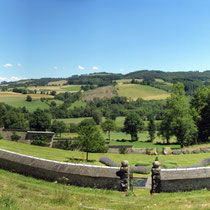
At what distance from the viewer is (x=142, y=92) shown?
140 m

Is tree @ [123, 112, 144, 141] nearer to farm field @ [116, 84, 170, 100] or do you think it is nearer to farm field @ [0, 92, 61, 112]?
farm field @ [0, 92, 61, 112]

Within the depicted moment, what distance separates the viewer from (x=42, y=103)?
11069 centimetres

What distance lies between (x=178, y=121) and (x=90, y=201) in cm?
3178

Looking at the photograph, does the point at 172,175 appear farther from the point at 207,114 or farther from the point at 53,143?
the point at 207,114

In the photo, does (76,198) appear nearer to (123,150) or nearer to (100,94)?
(123,150)

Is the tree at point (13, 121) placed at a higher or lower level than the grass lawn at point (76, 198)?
lower

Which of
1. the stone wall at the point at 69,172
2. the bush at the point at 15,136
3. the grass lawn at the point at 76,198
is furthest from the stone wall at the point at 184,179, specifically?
the bush at the point at 15,136

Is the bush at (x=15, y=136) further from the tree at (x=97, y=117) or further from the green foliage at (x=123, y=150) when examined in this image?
the tree at (x=97, y=117)

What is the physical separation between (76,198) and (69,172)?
2286 mm

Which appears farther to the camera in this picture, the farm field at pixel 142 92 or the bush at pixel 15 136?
the farm field at pixel 142 92

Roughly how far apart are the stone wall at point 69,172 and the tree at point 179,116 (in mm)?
29007

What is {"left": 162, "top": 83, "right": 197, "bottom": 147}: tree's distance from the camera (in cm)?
3841

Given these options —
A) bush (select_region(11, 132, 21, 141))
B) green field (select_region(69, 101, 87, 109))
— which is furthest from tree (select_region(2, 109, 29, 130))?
green field (select_region(69, 101, 87, 109))

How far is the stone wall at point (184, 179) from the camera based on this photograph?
35.8 feet
